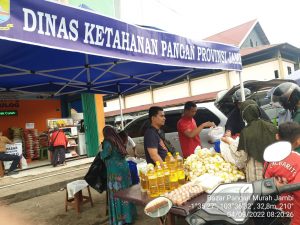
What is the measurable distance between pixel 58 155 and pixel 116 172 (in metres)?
6.16

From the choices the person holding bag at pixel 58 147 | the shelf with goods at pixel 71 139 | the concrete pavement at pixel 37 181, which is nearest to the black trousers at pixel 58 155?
the person holding bag at pixel 58 147

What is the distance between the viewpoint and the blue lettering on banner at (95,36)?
242 centimetres

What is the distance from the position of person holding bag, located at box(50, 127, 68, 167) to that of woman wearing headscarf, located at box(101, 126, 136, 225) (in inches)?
232

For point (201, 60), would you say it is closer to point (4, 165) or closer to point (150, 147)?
point (150, 147)

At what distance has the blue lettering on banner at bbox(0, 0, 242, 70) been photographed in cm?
242

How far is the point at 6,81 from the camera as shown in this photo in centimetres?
551

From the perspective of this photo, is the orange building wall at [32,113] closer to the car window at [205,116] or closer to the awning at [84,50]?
the awning at [84,50]

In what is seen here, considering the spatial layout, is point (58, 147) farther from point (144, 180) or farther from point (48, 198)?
point (144, 180)

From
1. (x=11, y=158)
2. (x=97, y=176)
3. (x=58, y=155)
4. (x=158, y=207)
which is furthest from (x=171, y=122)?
(x=158, y=207)

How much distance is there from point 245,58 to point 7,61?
16.7m

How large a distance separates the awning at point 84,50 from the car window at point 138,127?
1.91 m

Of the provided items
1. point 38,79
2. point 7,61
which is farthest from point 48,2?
point 38,79

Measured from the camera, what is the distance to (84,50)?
2863mm

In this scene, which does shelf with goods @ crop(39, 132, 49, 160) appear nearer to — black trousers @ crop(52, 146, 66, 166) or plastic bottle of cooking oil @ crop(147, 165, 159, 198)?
black trousers @ crop(52, 146, 66, 166)
